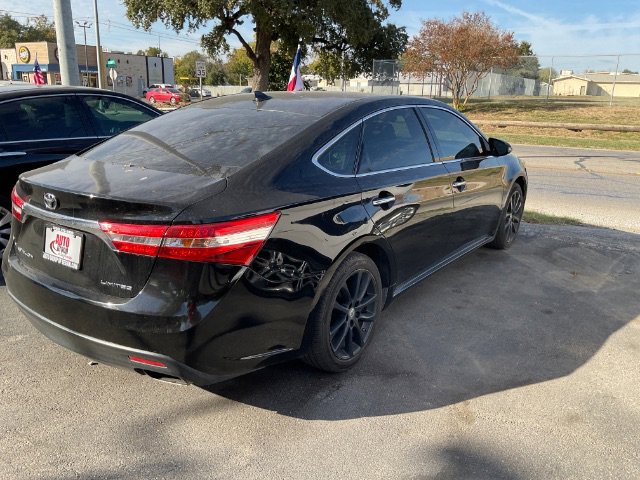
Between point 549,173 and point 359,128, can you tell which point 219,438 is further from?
point 549,173

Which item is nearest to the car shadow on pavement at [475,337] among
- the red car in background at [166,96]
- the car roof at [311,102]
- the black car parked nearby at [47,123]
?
the car roof at [311,102]

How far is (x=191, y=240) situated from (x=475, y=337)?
2.32m

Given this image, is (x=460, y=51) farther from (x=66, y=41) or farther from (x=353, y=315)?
(x=353, y=315)

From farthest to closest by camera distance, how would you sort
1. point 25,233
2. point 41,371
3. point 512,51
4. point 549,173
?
point 512,51 < point 549,173 < point 41,371 < point 25,233

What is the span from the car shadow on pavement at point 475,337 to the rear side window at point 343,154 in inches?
49.3

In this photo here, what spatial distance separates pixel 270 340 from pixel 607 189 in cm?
930

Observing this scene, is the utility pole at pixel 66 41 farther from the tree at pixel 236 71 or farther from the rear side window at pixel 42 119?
the tree at pixel 236 71

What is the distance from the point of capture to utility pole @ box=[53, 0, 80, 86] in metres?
8.98

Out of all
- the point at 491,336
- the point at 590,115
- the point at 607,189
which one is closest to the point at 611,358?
the point at 491,336

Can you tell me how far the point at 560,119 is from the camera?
2442 centimetres

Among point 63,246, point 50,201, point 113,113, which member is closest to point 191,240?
point 63,246

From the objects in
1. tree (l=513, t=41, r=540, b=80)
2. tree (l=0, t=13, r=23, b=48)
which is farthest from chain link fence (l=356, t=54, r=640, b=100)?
tree (l=0, t=13, r=23, b=48)

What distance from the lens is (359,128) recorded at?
11.6ft

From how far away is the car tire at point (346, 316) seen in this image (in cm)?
304
